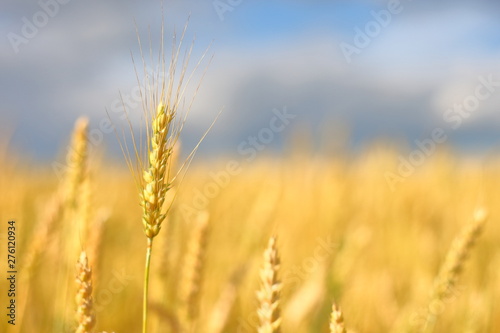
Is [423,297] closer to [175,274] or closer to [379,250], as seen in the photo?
[175,274]

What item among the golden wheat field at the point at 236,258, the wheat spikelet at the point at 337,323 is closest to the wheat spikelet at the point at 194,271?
the golden wheat field at the point at 236,258

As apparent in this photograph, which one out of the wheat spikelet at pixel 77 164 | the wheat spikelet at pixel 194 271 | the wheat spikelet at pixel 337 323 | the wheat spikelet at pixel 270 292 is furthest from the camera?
the wheat spikelet at pixel 77 164

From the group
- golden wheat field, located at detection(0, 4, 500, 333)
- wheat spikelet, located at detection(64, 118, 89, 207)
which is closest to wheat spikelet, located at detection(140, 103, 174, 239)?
golden wheat field, located at detection(0, 4, 500, 333)

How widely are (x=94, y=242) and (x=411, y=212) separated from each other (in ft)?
12.2

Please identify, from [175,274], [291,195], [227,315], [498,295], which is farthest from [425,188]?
[227,315]

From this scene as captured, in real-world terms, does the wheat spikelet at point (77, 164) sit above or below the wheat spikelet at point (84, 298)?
above

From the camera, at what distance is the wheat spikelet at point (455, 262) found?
149cm

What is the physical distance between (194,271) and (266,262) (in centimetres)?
57

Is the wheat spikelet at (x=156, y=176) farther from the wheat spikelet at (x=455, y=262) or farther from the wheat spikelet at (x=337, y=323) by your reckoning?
the wheat spikelet at (x=455, y=262)

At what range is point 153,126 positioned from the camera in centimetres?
102

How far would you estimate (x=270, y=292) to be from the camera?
957mm

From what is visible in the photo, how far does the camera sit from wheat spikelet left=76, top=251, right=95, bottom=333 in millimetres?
864

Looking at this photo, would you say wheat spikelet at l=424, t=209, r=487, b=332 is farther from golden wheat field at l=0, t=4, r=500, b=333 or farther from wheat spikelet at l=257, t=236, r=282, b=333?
wheat spikelet at l=257, t=236, r=282, b=333

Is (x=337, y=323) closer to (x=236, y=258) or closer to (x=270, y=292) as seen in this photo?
(x=270, y=292)
